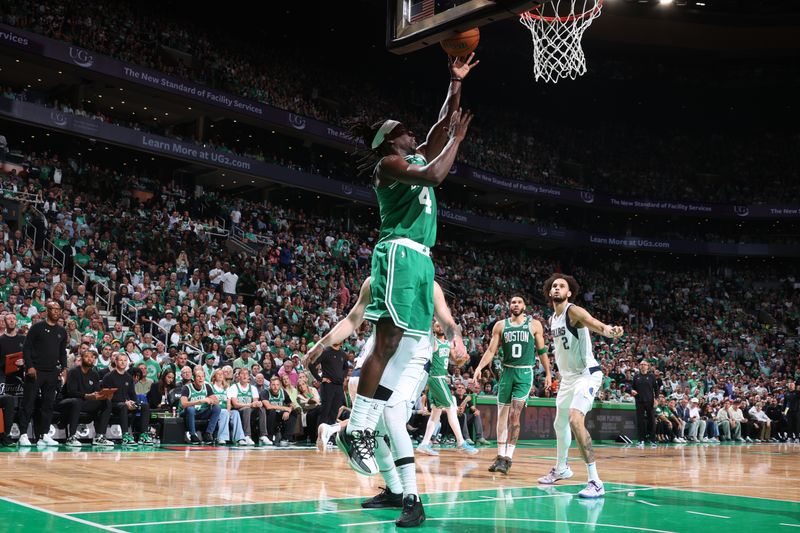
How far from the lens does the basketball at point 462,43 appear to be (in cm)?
642

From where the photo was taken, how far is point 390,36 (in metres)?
8.01

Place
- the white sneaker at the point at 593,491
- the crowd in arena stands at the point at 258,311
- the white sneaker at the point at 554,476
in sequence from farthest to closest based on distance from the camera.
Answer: the crowd in arena stands at the point at 258,311, the white sneaker at the point at 554,476, the white sneaker at the point at 593,491

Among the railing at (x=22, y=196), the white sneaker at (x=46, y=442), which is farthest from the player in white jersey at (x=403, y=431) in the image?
the railing at (x=22, y=196)

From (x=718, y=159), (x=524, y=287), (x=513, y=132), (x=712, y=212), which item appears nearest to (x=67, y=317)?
(x=524, y=287)

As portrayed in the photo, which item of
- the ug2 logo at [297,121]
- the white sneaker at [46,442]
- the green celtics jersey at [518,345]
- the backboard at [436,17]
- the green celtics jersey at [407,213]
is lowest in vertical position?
the white sneaker at [46,442]

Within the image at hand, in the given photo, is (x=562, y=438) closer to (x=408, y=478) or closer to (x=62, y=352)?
(x=408, y=478)

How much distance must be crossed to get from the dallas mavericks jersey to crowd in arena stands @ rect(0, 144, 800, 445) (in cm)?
221

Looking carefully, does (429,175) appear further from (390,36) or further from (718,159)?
A: (718,159)

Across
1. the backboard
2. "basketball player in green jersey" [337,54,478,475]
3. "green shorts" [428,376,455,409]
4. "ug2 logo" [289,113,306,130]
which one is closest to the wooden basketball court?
"basketball player in green jersey" [337,54,478,475]

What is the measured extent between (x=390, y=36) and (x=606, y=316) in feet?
105

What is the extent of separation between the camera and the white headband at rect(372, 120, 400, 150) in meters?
5.25

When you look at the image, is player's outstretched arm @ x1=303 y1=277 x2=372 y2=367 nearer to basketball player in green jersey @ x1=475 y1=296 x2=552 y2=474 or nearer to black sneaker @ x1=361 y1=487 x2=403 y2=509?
black sneaker @ x1=361 y1=487 x2=403 y2=509

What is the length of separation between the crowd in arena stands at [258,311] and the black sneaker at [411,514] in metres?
4.91

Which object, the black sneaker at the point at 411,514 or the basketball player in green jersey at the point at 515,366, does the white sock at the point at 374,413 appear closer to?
the black sneaker at the point at 411,514
